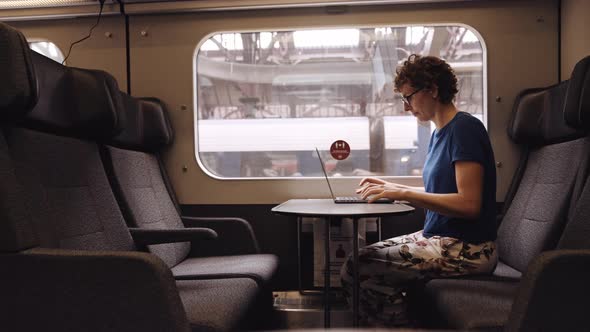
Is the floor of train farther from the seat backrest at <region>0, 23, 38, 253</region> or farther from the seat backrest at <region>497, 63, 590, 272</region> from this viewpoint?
the seat backrest at <region>0, 23, 38, 253</region>

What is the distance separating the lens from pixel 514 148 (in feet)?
8.33

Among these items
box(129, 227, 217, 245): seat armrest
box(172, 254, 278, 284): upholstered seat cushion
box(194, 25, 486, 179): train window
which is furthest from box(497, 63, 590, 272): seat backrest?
box(129, 227, 217, 245): seat armrest

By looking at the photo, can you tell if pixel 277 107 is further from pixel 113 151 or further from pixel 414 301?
pixel 414 301

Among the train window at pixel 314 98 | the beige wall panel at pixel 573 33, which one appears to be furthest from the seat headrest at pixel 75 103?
the beige wall panel at pixel 573 33

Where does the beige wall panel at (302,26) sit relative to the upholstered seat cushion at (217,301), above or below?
above

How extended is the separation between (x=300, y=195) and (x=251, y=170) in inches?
13.6

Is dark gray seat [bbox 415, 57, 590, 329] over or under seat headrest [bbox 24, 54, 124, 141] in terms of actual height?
under

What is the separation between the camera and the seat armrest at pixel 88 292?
106 cm

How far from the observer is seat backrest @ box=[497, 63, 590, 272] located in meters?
1.87

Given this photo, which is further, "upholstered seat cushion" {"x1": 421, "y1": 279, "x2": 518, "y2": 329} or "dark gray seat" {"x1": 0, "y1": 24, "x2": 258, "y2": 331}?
"upholstered seat cushion" {"x1": 421, "y1": 279, "x2": 518, "y2": 329}

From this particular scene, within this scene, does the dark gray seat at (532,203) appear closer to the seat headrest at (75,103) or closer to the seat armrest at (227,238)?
the seat armrest at (227,238)

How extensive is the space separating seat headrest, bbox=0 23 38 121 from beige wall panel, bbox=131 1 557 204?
4.83 ft

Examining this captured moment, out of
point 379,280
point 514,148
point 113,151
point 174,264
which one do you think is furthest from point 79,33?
point 514,148

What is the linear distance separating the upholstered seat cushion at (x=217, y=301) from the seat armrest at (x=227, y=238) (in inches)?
27.9
